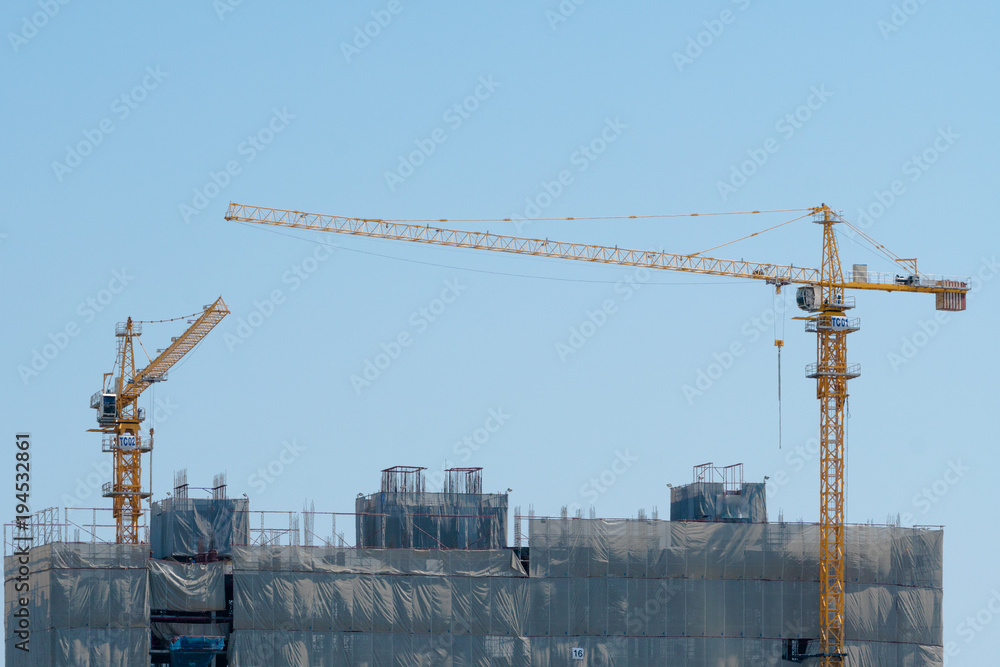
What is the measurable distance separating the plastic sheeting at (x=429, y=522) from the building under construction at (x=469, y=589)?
0.38 ft

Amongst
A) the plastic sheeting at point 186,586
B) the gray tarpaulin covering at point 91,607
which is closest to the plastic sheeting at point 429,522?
the plastic sheeting at point 186,586

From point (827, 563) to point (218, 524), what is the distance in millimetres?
41297

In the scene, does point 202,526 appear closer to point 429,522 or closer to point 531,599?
point 429,522

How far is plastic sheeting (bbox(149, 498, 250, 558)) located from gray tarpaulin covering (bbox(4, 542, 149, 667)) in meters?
4.21

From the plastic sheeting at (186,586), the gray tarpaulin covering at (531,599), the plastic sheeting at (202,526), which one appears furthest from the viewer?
the plastic sheeting at (202,526)

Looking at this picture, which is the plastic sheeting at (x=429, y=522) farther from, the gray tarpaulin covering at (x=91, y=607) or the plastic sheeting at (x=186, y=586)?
the gray tarpaulin covering at (x=91, y=607)

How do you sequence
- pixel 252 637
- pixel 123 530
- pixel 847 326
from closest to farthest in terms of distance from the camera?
pixel 252 637
pixel 847 326
pixel 123 530

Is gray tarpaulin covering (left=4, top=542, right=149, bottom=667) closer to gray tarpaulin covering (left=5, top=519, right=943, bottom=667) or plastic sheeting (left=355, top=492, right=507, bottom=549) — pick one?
gray tarpaulin covering (left=5, top=519, right=943, bottom=667)

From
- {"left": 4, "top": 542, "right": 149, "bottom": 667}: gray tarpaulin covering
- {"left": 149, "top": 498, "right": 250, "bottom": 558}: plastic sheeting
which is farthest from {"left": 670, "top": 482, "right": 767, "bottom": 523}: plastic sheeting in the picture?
{"left": 4, "top": 542, "right": 149, "bottom": 667}: gray tarpaulin covering

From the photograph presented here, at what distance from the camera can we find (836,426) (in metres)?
128

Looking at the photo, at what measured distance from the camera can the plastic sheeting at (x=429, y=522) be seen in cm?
11975

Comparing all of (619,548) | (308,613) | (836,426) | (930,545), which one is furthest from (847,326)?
(308,613)

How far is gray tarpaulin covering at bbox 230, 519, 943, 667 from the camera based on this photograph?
377 feet

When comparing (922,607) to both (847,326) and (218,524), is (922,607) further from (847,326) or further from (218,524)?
(218,524)
